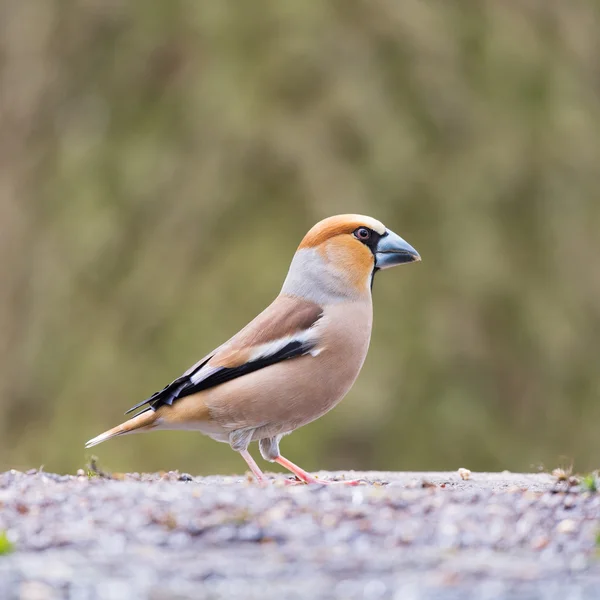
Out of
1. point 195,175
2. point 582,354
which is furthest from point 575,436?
point 195,175

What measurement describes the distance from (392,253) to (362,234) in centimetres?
23

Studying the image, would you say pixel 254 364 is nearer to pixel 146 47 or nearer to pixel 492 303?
pixel 492 303

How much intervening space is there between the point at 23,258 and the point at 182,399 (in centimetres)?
828

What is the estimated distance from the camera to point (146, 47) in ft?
46.5

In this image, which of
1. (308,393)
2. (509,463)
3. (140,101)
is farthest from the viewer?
(140,101)

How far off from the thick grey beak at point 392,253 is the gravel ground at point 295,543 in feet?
6.66

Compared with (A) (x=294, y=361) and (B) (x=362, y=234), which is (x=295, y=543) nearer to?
(A) (x=294, y=361)

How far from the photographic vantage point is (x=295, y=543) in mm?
3914

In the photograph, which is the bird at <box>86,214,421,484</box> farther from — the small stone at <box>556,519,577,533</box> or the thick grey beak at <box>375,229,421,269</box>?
the small stone at <box>556,519,577,533</box>

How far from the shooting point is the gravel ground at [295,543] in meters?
3.26

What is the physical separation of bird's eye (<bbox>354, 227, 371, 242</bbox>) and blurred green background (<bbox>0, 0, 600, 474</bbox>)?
5.37 meters

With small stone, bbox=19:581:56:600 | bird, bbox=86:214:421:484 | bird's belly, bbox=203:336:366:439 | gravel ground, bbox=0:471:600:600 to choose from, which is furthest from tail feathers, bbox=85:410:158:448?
small stone, bbox=19:581:56:600

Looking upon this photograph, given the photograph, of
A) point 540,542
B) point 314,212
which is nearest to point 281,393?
point 540,542

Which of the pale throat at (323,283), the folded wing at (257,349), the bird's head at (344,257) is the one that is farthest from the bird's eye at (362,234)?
the folded wing at (257,349)
